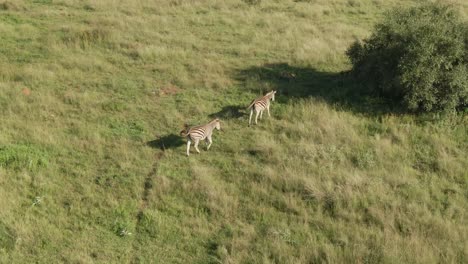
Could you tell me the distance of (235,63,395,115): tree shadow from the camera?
1892 cm

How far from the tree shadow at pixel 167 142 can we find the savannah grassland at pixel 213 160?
7 cm

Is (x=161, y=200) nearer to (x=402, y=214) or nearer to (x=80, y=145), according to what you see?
(x=80, y=145)

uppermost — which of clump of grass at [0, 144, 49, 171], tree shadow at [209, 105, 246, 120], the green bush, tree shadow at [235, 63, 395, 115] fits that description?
the green bush

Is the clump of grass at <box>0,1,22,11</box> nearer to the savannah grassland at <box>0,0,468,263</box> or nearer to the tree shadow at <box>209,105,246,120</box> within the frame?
the savannah grassland at <box>0,0,468,263</box>

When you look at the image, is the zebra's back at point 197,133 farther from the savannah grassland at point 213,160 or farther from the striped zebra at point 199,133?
the savannah grassland at point 213,160

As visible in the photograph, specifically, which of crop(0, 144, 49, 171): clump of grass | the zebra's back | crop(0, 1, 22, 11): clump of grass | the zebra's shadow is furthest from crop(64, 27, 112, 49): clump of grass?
the zebra's back

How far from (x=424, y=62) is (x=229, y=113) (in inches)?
294

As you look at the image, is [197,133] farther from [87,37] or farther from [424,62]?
[87,37]

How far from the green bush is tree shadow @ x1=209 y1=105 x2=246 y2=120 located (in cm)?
548

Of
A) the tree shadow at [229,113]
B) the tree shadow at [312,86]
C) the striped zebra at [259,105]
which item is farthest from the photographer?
the tree shadow at [312,86]

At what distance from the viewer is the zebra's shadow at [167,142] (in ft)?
53.5

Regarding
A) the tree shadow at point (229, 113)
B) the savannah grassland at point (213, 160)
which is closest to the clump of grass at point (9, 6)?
the savannah grassland at point (213, 160)

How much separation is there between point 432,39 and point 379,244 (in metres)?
9.68

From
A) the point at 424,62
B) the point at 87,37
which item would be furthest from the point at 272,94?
the point at 87,37
